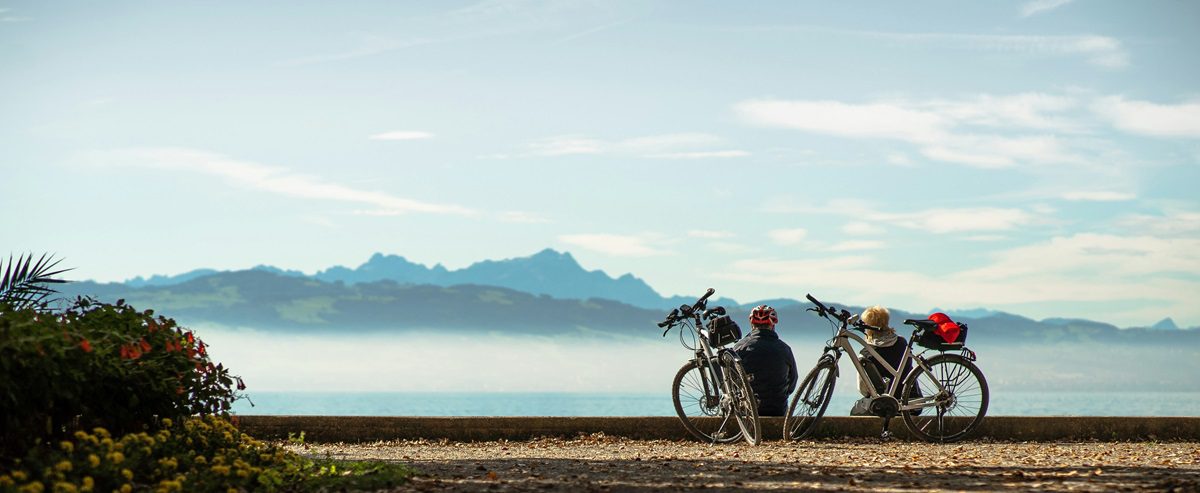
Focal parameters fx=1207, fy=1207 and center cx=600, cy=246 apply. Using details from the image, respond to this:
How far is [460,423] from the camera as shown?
13445mm

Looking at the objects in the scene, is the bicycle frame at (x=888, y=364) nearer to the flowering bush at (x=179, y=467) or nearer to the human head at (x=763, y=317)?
the human head at (x=763, y=317)

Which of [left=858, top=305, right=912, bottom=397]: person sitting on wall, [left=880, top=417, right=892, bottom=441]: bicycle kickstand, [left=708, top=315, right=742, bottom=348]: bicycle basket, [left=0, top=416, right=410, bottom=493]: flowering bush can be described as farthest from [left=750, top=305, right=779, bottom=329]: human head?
[left=0, top=416, right=410, bottom=493]: flowering bush

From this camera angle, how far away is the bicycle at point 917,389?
1194 cm

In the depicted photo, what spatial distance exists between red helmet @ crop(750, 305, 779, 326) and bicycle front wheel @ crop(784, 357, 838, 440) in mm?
915

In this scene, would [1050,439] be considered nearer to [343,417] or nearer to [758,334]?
[758,334]

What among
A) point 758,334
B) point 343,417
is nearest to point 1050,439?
point 758,334

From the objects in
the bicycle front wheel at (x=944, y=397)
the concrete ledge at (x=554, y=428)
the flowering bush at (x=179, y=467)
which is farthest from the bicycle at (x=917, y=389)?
the flowering bush at (x=179, y=467)

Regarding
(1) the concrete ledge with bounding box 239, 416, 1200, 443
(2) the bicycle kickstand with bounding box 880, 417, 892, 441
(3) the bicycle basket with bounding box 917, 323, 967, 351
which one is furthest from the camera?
(1) the concrete ledge with bounding box 239, 416, 1200, 443

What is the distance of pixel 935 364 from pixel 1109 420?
322 cm

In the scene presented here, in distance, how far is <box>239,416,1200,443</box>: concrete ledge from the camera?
13.3 meters

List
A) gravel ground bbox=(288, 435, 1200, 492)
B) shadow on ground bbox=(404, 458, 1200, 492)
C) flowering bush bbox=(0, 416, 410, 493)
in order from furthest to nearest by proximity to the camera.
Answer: gravel ground bbox=(288, 435, 1200, 492), shadow on ground bbox=(404, 458, 1200, 492), flowering bush bbox=(0, 416, 410, 493)

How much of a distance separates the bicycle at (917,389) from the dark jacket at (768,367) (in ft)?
1.49

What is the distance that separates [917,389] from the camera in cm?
1211

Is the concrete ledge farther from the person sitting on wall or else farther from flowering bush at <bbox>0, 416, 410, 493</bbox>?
flowering bush at <bbox>0, 416, 410, 493</bbox>
